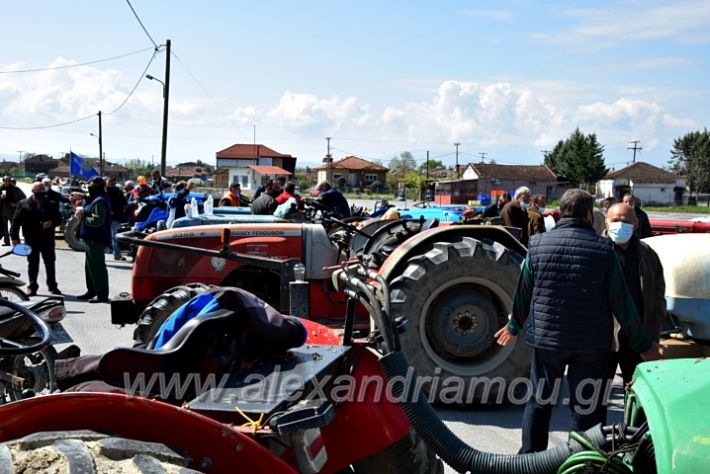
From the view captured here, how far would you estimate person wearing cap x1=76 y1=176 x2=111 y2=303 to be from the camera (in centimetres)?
1033

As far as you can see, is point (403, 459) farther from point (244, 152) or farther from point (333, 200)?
point (244, 152)

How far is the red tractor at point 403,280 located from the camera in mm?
6004

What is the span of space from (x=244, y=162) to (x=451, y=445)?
282ft

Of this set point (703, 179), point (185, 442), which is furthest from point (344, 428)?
point (703, 179)

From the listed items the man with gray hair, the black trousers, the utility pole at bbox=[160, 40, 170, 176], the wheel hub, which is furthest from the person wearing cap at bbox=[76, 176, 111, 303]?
the utility pole at bbox=[160, 40, 170, 176]

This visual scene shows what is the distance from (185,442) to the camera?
2.41 metres

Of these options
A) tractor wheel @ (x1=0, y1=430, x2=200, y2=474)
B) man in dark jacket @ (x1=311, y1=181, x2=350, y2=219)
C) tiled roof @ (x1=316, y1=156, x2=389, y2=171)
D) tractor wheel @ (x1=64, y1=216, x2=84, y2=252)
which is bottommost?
tractor wheel @ (x1=64, y1=216, x2=84, y2=252)

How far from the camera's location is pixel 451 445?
315 cm

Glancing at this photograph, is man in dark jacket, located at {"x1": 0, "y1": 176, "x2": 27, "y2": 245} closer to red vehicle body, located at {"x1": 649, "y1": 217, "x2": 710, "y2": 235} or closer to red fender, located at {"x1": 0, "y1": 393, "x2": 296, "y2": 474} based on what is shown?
red vehicle body, located at {"x1": 649, "y1": 217, "x2": 710, "y2": 235}

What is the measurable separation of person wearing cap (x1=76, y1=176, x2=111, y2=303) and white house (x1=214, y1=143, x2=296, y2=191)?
219 feet

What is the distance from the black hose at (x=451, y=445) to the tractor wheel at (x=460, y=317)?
2747 millimetres

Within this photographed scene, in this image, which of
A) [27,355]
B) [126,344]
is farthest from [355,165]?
[27,355]

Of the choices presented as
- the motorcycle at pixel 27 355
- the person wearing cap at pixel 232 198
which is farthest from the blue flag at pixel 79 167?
the motorcycle at pixel 27 355

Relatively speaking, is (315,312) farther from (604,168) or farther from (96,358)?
(604,168)
